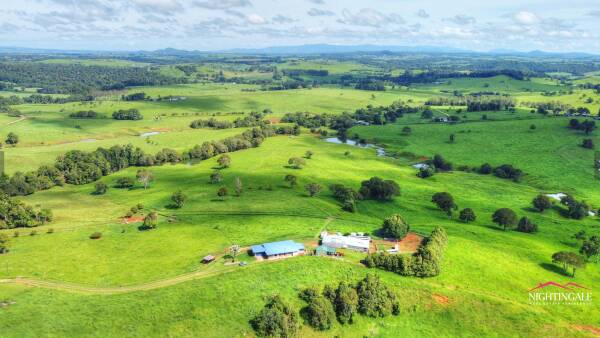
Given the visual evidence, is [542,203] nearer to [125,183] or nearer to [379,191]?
[379,191]

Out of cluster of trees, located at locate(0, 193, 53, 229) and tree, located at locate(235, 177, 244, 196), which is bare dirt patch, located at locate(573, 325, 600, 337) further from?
cluster of trees, located at locate(0, 193, 53, 229)

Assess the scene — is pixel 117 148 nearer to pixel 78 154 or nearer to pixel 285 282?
pixel 78 154

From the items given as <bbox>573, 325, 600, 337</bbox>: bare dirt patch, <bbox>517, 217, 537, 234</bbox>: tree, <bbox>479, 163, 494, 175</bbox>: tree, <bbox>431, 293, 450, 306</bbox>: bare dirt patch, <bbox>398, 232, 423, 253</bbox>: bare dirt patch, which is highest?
<bbox>479, 163, 494, 175</bbox>: tree

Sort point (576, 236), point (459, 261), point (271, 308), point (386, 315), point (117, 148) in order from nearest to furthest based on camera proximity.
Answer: point (271, 308), point (386, 315), point (459, 261), point (576, 236), point (117, 148)

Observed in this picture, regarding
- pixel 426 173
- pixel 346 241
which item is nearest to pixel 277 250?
pixel 346 241

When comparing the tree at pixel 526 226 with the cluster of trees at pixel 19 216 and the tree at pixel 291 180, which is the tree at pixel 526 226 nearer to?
the tree at pixel 291 180

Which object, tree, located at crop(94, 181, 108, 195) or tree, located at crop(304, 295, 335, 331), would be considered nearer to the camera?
tree, located at crop(304, 295, 335, 331)

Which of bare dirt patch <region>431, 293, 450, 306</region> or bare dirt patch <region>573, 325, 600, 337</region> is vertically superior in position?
bare dirt patch <region>431, 293, 450, 306</region>


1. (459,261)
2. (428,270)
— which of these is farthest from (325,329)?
(459,261)

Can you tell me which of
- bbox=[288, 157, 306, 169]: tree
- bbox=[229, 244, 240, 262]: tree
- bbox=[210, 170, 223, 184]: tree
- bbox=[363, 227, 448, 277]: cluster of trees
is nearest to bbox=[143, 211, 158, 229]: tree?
bbox=[229, 244, 240, 262]: tree
